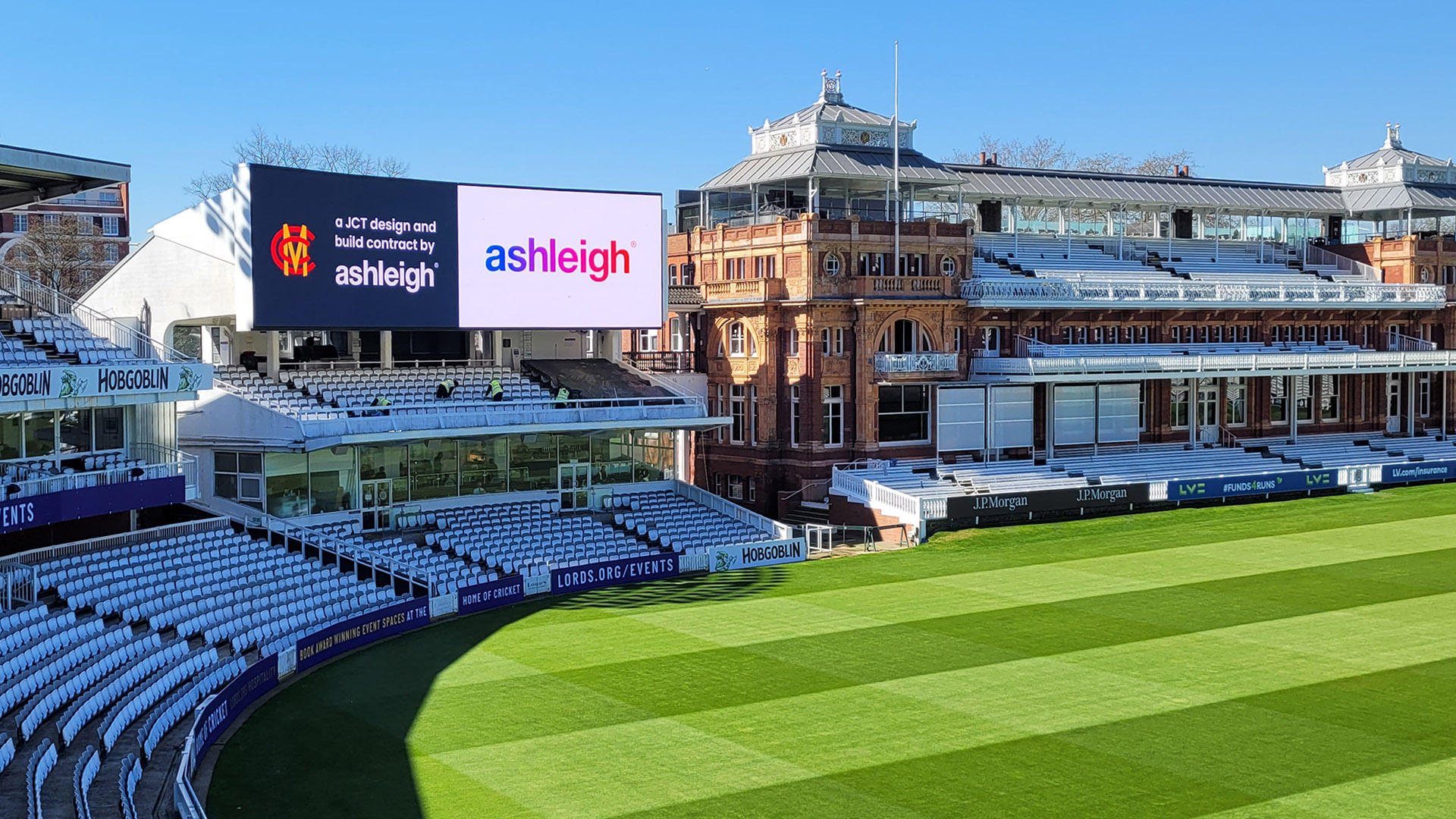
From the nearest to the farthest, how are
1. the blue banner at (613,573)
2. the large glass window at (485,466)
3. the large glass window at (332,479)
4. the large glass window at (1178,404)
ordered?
the blue banner at (613,573) → the large glass window at (332,479) → the large glass window at (485,466) → the large glass window at (1178,404)

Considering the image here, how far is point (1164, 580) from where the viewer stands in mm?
43156

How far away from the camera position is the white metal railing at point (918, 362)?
56.8m

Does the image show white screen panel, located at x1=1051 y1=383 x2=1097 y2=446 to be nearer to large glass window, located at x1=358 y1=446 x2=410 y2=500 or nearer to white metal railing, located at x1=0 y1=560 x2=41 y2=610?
large glass window, located at x1=358 y1=446 x2=410 y2=500

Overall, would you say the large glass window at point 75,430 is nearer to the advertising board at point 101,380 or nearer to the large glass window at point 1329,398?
the advertising board at point 101,380

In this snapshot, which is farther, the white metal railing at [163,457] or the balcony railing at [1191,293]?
the balcony railing at [1191,293]

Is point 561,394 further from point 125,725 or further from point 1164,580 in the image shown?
point 125,725

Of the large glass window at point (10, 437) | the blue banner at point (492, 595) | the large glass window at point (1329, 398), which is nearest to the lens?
the large glass window at point (10, 437)

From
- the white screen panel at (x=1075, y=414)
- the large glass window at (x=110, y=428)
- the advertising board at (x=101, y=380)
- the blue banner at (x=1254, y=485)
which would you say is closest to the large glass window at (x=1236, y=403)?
the blue banner at (x=1254, y=485)

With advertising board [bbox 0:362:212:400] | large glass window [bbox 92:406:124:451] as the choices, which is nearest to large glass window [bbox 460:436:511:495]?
advertising board [bbox 0:362:212:400]

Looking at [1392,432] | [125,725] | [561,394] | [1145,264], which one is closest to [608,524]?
[561,394]

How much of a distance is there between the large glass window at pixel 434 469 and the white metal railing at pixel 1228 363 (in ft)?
72.1

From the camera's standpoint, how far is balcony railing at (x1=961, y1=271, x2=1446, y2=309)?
196 ft

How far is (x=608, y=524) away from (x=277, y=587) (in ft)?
46.8

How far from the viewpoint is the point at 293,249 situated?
4459 cm
